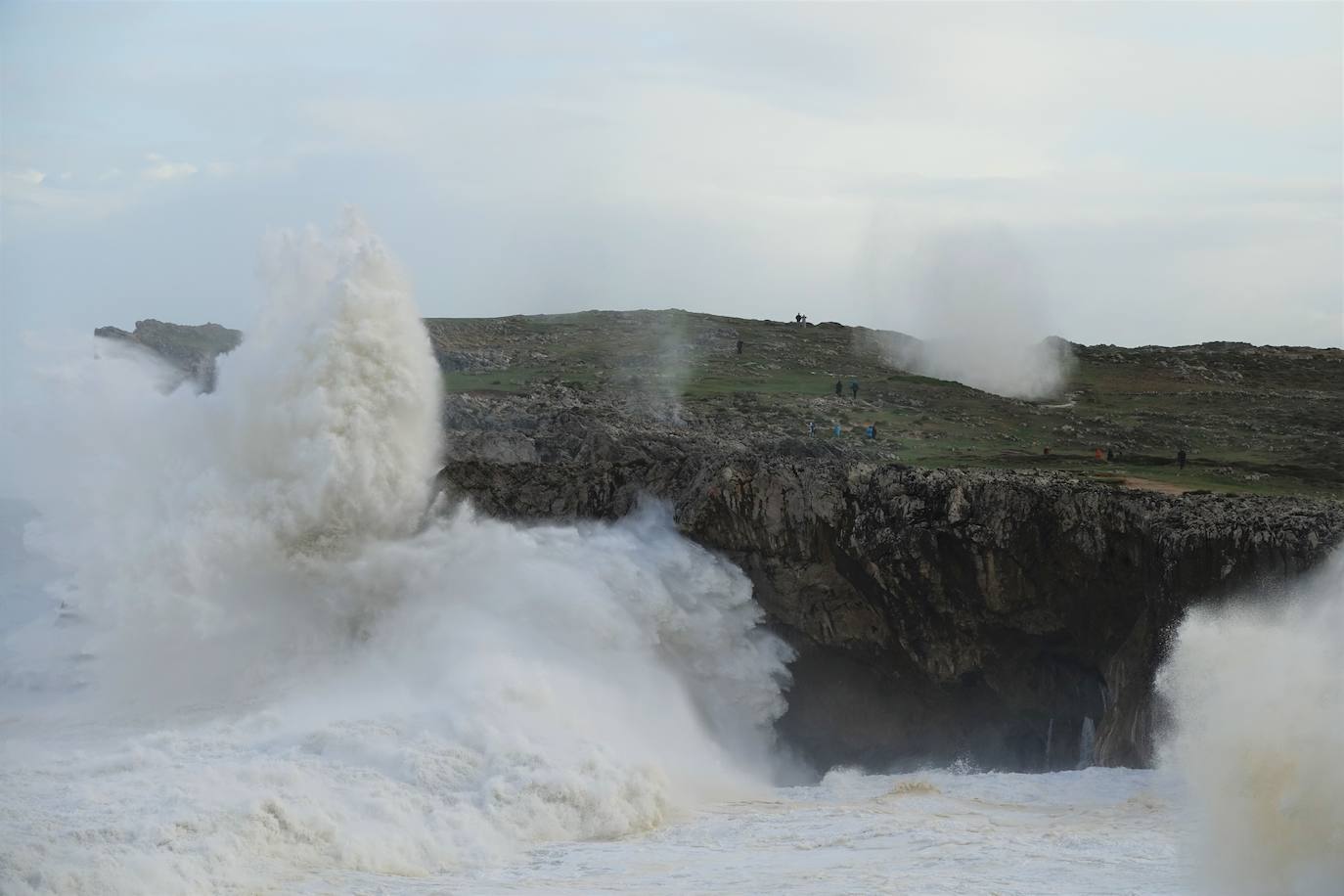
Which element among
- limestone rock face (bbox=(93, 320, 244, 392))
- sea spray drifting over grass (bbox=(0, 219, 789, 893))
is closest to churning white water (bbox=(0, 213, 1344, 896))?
sea spray drifting over grass (bbox=(0, 219, 789, 893))

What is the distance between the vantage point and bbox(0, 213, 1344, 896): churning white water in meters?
17.4

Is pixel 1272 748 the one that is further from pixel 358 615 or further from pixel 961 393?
pixel 961 393

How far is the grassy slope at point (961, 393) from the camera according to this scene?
1220 inches

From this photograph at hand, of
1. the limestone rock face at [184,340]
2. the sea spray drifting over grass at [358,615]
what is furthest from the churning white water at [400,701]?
the limestone rock face at [184,340]

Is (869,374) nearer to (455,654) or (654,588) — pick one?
(654,588)

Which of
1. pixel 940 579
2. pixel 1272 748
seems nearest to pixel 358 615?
pixel 940 579

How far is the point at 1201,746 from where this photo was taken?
17.5 metres

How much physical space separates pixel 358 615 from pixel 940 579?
9194mm

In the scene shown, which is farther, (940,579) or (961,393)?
(961,393)

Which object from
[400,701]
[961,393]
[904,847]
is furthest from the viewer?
[961,393]

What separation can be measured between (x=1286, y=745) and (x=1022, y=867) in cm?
323

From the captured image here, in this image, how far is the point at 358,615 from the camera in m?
24.8

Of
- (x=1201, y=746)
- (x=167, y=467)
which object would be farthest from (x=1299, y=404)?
(x=167, y=467)

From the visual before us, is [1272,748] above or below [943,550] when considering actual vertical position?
below
